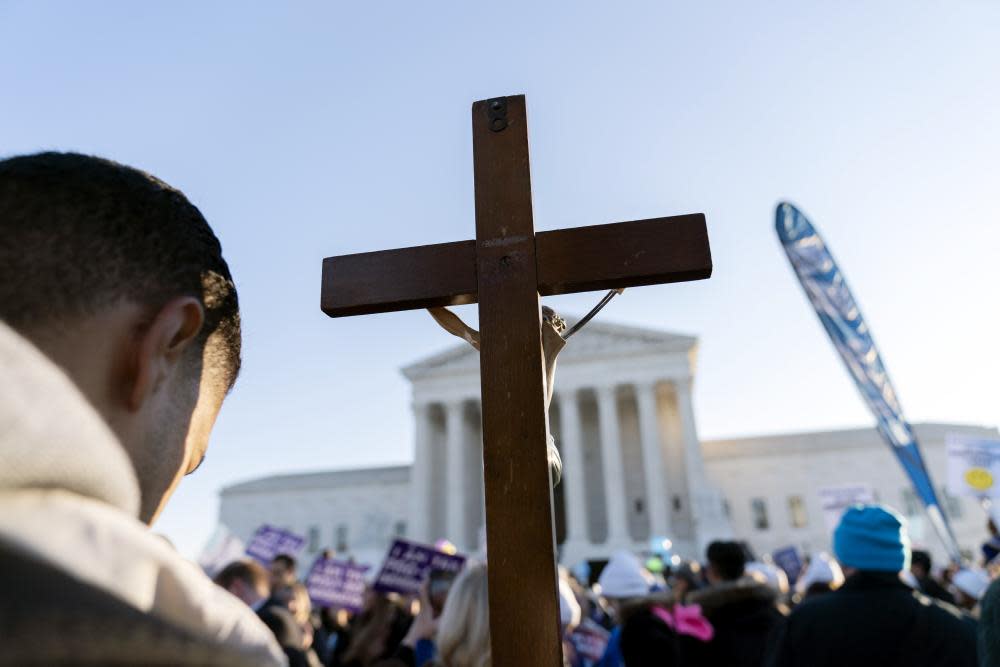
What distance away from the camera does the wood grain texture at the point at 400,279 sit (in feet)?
6.35

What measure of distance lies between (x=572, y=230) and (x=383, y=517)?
49.1 m

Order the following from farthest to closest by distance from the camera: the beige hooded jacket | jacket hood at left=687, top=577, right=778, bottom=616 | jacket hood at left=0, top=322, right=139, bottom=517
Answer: jacket hood at left=687, top=577, right=778, bottom=616, jacket hood at left=0, top=322, right=139, bottom=517, the beige hooded jacket

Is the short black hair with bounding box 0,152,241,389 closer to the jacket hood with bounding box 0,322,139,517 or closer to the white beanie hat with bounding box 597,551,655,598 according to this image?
the jacket hood with bounding box 0,322,139,517

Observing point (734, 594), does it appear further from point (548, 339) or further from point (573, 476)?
point (573, 476)

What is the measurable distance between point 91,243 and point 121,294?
0.08 m

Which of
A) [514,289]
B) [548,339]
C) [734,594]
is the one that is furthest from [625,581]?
[514,289]

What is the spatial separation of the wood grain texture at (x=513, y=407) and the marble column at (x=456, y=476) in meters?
42.0

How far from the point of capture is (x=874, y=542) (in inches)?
141

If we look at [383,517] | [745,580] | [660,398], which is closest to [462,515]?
[383,517]

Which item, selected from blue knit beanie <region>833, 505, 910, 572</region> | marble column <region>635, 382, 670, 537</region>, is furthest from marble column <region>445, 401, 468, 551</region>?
blue knit beanie <region>833, 505, 910, 572</region>

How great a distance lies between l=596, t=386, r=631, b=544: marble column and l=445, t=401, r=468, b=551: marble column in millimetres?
8118

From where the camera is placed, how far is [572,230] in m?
1.91

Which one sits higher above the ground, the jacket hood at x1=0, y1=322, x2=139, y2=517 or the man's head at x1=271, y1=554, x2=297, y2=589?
the jacket hood at x1=0, y1=322, x2=139, y2=517

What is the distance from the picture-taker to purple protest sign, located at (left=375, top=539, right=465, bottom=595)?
6930 mm
